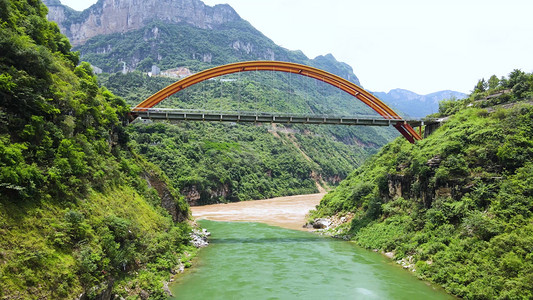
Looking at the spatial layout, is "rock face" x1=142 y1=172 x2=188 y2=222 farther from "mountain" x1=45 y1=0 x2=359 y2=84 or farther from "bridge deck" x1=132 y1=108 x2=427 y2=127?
Result: "mountain" x1=45 y1=0 x2=359 y2=84

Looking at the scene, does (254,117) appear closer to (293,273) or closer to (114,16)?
(293,273)

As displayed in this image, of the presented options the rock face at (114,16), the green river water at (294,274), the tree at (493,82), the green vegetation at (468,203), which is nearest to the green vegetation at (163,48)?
the rock face at (114,16)

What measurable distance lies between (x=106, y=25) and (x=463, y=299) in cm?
18053

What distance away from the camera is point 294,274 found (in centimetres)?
1688

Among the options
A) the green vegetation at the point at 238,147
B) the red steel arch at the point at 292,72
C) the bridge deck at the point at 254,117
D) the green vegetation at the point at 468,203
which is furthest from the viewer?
the green vegetation at the point at 238,147

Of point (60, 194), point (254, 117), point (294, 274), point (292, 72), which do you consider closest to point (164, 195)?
point (254, 117)

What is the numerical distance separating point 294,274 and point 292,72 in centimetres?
1932

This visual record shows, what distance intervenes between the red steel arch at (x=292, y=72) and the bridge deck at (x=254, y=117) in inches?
41.2

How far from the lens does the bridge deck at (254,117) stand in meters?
26.2

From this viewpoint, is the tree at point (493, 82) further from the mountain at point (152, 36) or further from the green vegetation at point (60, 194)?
the mountain at point (152, 36)

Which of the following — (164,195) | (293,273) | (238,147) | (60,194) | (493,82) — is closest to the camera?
(60,194)

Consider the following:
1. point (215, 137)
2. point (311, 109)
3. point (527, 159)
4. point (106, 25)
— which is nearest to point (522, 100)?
point (527, 159)

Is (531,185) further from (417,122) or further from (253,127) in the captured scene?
(253,127)

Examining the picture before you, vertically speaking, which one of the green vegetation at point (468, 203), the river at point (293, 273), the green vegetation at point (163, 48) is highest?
the green vegetation at point (163, 48)
